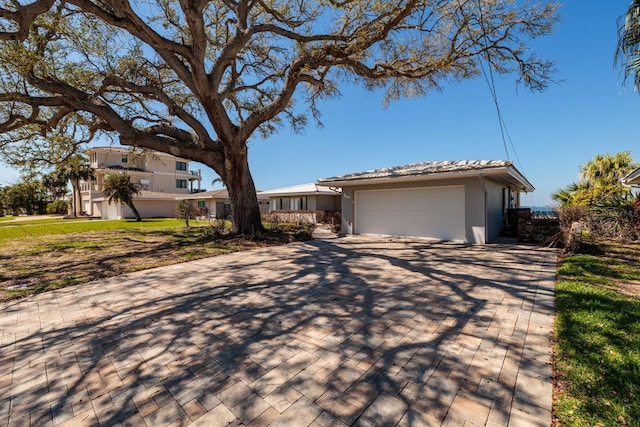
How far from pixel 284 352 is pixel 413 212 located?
9374mm

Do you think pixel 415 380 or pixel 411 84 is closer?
pixel 415 380

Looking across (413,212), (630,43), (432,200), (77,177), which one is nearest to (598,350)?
(630,43)

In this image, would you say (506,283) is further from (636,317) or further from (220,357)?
(220,357)

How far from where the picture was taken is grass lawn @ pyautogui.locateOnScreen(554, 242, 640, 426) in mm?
1945

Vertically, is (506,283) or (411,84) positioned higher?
(411,84)

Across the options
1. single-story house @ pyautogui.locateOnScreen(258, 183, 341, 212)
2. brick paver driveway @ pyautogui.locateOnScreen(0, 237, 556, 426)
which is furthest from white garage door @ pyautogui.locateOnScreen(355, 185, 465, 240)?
single-story house @ pyautogui.locateOnScreen(258, 183, 341, 212)

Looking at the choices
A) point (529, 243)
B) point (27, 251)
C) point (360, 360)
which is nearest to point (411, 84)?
point (529, 243)

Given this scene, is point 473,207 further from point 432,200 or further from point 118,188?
point 118,188

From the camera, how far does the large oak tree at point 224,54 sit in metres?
7.43

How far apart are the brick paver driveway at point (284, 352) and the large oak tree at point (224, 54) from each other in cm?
→ 630

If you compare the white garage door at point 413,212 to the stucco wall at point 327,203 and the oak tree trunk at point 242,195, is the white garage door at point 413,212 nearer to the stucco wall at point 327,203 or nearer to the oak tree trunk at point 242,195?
the oak tree trunk at point 242,195

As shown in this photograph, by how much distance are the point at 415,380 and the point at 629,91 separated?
7843 mm

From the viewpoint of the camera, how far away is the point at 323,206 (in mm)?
22766

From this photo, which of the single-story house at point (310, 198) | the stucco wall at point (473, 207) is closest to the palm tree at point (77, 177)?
the single-story house at point (310, 198)
